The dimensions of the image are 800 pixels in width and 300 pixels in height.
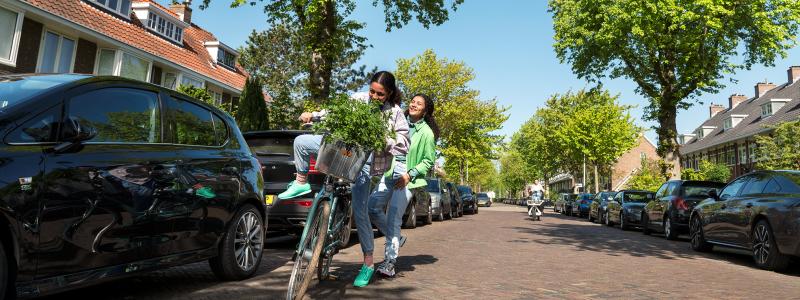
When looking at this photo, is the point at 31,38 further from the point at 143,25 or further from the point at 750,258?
the point at 750,258

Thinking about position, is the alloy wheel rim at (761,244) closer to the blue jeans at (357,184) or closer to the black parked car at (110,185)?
the blue jeans at (357,184)

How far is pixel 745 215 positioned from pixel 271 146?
6995mm

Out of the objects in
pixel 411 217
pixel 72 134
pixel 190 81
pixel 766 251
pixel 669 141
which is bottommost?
pixel 766 251

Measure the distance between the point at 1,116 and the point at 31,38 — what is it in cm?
1892

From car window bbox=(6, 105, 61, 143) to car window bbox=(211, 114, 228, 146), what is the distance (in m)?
1.76

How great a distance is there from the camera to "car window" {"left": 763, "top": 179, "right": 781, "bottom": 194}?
794cm

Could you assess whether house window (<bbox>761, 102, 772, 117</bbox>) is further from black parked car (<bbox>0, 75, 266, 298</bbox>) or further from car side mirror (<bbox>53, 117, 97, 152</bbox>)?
car side mirror (<bbox>53, 117, 97, 152</bbox>)

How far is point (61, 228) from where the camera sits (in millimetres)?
3242

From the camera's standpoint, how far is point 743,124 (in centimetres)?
4753

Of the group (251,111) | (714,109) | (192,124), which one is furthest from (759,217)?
(714,109)

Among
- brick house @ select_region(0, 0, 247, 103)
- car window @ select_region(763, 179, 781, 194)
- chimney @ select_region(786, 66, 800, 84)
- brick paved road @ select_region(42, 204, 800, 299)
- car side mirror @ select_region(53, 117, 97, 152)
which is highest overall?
chimney @ select_region(786, 66, 800, 84)

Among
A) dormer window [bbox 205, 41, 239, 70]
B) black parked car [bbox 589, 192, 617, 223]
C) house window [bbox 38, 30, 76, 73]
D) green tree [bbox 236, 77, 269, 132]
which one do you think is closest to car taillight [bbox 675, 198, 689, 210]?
black parked car [bbox 589, 192, 617, 223]

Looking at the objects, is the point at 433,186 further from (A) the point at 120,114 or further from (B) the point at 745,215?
(A) the point at 120,114

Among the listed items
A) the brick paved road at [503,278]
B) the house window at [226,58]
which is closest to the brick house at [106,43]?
the house window at [226,58]
